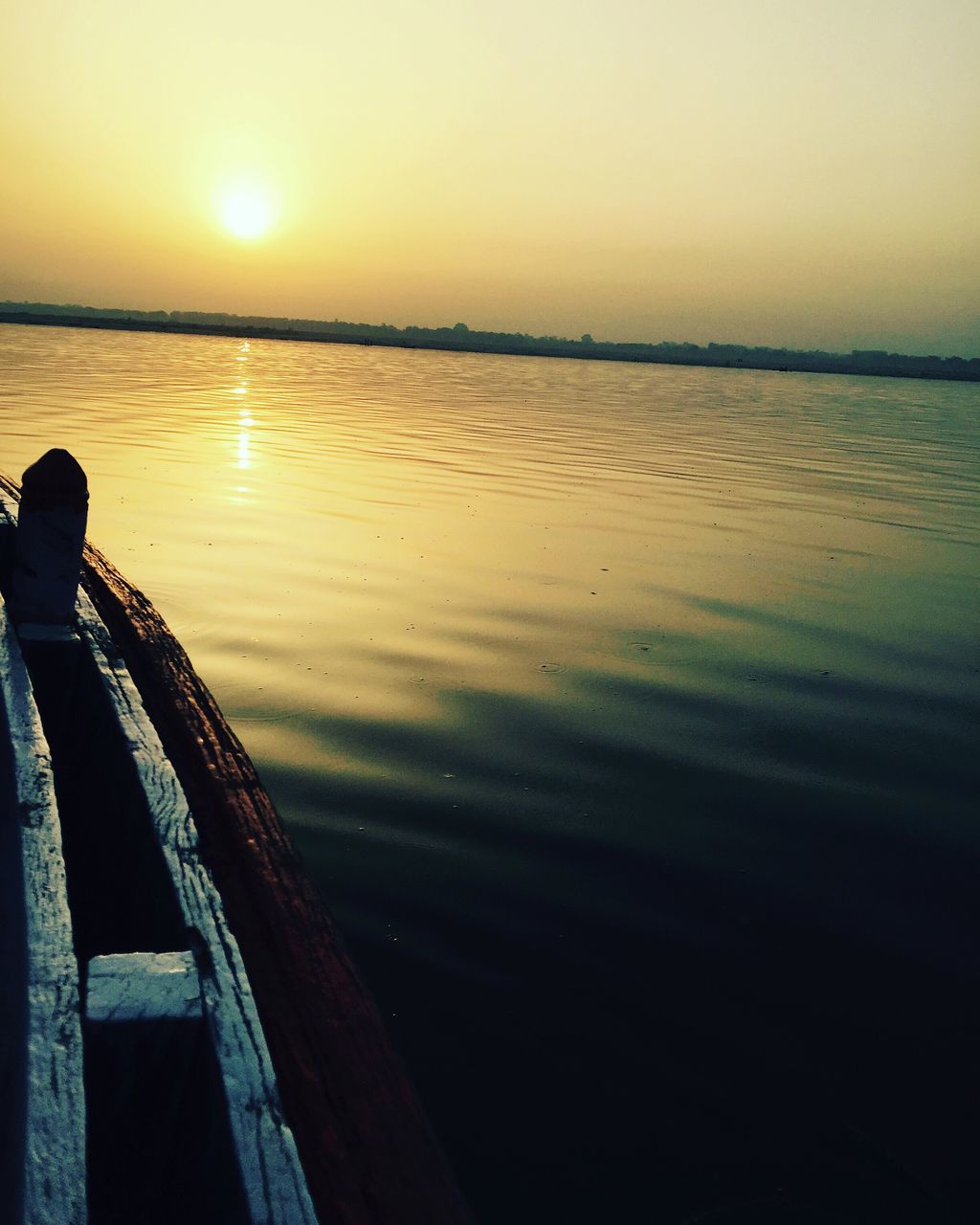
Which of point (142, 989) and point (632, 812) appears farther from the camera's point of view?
point (632, 812)

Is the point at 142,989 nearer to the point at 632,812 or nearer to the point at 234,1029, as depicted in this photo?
the point at 234,1029

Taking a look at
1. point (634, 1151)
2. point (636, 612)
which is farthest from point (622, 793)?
point (636, 612)

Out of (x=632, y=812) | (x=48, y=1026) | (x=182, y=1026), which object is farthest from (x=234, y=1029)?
(x=632, y=812)

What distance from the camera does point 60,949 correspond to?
1.62 metres

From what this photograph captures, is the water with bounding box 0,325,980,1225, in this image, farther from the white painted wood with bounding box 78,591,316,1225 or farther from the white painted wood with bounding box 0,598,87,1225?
the white painted wood with bounding box 0,598,87,1225

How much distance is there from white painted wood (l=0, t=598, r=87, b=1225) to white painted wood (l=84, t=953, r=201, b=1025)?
0.04 meters

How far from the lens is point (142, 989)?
4.90 feet

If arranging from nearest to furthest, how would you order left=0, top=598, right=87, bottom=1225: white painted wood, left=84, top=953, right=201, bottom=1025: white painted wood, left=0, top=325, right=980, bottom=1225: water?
left=0, top=598, right=87, bottom=1225: white painted wood < left=84, top=953, right=201, bottom=1025: white painted wood < left=0, top=325, right=980, bottom=1225: water

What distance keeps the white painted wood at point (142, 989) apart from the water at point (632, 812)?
1.06 metres

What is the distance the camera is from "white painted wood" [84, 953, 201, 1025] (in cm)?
145

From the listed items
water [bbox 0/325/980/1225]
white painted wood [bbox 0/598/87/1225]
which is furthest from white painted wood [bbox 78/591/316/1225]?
water [bbox 0/325/980/1225]

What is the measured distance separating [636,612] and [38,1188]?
19.0 feet

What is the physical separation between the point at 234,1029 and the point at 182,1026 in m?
0.08

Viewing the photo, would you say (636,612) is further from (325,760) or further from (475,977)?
(475,977)
